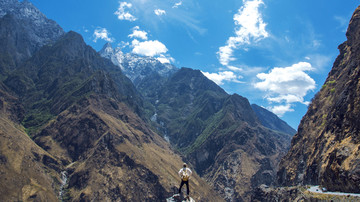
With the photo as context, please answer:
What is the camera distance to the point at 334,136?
101562 mm

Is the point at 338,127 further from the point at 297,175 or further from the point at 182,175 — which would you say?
the point at 182,175

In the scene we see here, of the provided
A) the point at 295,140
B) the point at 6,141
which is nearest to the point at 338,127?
the point at 295,140

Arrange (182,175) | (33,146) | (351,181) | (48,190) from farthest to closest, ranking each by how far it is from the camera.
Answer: (33,146) < (48,190) < (351,181) < (182,175)

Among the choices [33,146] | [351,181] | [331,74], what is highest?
[331,74]

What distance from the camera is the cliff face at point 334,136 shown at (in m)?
75.2

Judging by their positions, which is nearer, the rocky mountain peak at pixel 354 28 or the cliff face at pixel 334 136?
the cliff face at pixel 334 136

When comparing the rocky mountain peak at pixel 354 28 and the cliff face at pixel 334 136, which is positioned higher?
the rocky mountain peak at pixel 354 28

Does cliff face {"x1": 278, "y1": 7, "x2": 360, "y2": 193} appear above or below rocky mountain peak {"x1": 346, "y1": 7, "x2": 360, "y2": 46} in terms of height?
below

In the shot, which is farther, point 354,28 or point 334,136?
point 354,28

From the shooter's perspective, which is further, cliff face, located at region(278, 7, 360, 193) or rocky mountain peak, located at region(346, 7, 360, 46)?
rocky mountain peak, located at region(346, 7, 360, 46)

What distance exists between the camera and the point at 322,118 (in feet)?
451

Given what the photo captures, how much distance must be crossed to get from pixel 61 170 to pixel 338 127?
565ft

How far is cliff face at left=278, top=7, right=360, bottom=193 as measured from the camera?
2960 inches

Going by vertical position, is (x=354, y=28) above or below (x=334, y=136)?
above
